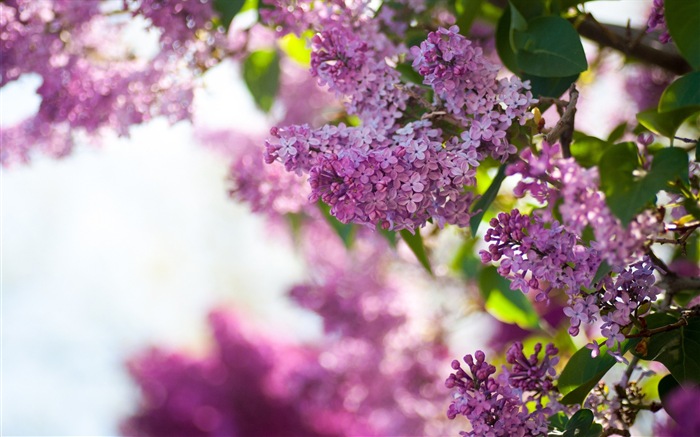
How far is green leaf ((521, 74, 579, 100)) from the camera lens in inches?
24.0

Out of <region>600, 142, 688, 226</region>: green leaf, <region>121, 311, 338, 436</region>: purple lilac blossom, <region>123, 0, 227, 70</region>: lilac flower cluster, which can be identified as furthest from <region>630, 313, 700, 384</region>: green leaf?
<region>121, 311, 338, 436</region>: purple lilac blossom

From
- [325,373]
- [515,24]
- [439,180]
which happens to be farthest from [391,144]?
[325,373]

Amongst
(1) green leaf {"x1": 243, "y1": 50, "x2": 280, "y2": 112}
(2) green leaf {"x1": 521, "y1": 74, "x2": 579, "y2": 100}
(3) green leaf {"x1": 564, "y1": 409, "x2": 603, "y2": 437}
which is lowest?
(3) green leaf {"x1": 564, "y1": 409, "x2": 603, "y2": 437}

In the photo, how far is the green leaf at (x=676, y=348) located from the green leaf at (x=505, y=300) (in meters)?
0.32

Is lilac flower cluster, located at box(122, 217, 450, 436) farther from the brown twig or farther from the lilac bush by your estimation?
the brown twig

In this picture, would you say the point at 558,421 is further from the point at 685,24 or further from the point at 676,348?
the point at 685,24

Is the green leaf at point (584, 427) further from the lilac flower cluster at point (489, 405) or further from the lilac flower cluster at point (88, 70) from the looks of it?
the lilac flower cluster at point (88, 70)

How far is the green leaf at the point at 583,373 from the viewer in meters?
0.49

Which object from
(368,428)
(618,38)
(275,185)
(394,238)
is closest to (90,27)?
(275,185)

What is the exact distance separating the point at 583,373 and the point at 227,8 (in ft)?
1.31

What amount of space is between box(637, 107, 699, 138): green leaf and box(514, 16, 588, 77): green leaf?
0.32 ft

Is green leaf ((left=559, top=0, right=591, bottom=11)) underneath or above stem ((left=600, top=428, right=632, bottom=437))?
above

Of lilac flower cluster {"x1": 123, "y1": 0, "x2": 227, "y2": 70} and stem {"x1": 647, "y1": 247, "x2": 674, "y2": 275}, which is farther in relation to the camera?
lilac flower cluster {"x1": 123, "y1": 0, "x2": 227, "y2": 70}

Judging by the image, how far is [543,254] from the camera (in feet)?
1.48
